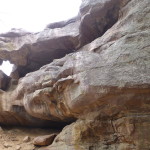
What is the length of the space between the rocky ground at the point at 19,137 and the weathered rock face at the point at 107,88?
1686 millimetres

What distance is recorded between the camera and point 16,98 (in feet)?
39.7

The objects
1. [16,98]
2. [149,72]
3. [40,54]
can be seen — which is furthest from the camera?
[40,54]

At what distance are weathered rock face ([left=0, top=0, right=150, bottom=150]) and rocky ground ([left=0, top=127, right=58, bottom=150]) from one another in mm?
1686

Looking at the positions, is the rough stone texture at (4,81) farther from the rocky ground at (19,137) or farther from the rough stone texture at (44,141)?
the rough stone texture at (44,141)

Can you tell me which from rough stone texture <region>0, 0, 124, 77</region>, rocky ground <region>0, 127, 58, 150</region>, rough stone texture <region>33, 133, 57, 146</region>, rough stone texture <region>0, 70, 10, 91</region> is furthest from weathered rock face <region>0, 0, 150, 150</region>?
rough stone texture <region>0, 70, 10, 91</region>

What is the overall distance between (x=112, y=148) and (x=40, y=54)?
8701mm

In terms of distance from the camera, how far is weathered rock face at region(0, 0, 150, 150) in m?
6.71

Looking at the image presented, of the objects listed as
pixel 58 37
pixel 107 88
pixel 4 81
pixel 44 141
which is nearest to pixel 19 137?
pixel 44 141

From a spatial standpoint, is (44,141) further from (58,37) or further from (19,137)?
(58,37)

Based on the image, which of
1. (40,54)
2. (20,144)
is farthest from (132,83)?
(40,54)

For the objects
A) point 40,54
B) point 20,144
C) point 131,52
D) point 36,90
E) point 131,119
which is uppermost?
point 40,54

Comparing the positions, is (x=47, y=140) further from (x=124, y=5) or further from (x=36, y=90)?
(x=124, y=5)

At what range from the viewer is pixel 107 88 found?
6961 mm

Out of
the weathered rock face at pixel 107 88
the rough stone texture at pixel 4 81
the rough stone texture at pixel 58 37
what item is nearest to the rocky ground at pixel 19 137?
the weathered rock face at pixel 107 88
